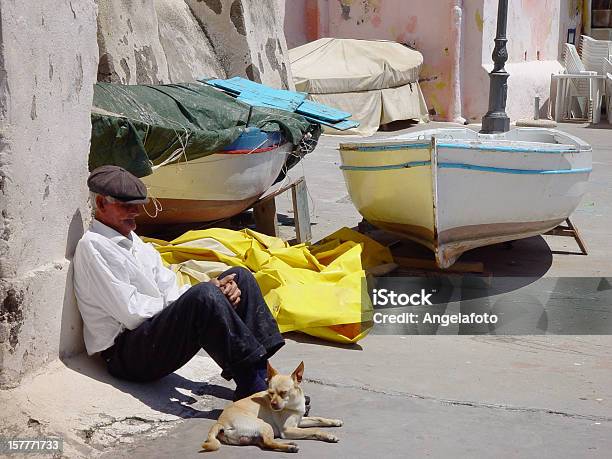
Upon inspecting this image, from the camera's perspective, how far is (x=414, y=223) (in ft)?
23.9

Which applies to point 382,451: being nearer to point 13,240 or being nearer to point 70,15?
point 13,240

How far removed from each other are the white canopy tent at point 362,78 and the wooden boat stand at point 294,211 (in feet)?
25.5

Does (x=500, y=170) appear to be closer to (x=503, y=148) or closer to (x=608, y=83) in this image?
(x=503, y=148)

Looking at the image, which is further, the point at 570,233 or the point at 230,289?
the point at 570,233

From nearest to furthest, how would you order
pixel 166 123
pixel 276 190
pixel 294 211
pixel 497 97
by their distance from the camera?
pixel 166 123 < pixel 294 211 < pixel 276 190 < pixel 497 97

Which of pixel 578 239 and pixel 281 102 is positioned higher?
pixel 281 102

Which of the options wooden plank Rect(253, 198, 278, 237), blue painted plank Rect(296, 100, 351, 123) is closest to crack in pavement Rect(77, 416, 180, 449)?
wooden plank Rect(253, 198, 278, 237)

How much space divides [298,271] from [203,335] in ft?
7.36

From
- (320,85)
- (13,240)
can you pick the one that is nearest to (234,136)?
(13,240)

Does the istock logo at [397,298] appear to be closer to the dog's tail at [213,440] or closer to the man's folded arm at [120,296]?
the man's folded arm at [120,296]

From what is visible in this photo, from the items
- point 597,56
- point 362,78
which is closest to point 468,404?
point 362,78

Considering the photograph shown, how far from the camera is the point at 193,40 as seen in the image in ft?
31.2

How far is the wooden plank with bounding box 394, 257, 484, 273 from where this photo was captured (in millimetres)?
7359

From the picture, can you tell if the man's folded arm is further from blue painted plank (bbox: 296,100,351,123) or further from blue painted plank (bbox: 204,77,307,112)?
blue painted plank (bbox: 296,100,351,123)
